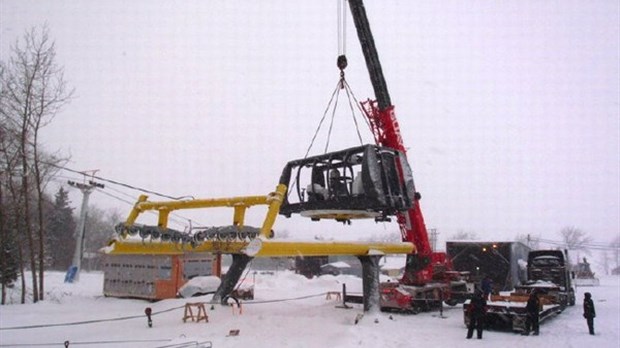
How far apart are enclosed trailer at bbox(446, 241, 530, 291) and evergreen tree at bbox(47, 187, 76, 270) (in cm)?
6351

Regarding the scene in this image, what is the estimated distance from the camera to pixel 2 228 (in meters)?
24.1

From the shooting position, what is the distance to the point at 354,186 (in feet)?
40.1

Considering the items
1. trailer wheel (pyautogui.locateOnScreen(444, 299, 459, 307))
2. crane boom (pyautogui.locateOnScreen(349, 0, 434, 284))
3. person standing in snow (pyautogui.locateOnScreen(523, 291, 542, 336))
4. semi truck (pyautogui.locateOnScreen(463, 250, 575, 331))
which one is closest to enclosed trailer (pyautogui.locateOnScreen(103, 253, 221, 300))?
crane boom (pyautogui.locateOnScreen(349, 0, 434, 284))

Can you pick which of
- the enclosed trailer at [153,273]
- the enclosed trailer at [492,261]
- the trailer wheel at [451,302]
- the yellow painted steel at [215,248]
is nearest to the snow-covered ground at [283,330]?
the trailer wheel at [451,302]

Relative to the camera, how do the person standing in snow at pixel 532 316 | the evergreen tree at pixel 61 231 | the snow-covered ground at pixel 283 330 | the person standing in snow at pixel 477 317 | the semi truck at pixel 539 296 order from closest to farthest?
the snow-covered ground at pixel 283 330, the person standing in snow at pixel 477 317, the person standing in snow at pixel 532 316, the semi truck at pixel 539 296, the evergreen tree at pixel 61 231

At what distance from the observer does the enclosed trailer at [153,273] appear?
24.9 m

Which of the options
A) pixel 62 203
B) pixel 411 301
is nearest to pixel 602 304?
pixel 411 301

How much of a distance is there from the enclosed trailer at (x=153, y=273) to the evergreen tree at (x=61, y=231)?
5146 cm

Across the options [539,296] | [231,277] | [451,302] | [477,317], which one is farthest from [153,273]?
[539,296]

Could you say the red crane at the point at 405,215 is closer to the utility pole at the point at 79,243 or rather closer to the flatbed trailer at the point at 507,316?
the flatbed trailer at the point at 507,316

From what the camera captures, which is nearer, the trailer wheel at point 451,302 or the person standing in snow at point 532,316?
the person standing in snow at point 532,316

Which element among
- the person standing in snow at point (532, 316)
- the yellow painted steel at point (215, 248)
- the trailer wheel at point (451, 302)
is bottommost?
the trailer wheel at point (451, 302)

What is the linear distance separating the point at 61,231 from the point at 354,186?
250ft

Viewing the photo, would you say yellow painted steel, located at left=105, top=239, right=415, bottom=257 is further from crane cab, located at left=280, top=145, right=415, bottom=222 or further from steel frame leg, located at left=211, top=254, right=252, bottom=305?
steel frame leg, located at left=211, top=254, right=252, bottom=305
